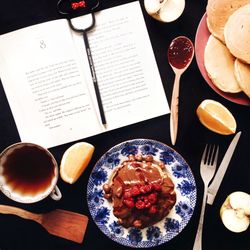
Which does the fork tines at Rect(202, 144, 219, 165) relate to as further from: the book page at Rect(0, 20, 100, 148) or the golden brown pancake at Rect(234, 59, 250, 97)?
the book page at Rect(0, 20, 100, 148)

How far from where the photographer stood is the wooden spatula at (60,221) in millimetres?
1294

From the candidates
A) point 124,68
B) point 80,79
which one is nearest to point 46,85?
point 80,79

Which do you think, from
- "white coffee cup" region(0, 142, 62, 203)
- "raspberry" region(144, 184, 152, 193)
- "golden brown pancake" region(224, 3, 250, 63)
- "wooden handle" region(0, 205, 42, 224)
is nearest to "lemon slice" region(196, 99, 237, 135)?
"golden brown pancake" region(224, 3, 250, 63)

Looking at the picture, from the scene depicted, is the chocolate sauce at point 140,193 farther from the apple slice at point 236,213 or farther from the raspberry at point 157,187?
the apple slice at point 236,213

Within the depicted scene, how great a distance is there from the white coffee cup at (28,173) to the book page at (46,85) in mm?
78

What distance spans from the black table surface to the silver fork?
21mm

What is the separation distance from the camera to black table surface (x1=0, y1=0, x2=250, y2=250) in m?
1.30

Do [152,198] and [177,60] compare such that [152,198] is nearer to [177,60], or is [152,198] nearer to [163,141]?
[163,141]

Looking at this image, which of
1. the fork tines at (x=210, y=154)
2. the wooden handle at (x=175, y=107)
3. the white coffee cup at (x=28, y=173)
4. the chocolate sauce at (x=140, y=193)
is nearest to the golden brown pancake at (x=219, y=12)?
the wooden handle at (x=175, y=107)

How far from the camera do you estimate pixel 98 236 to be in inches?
51.5

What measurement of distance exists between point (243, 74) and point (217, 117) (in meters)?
0.14

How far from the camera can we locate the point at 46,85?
4.26 feet

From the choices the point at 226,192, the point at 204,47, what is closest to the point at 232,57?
the point at 204,47

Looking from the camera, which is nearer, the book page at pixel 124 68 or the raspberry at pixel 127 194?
the raspberry at pixel 127 194
